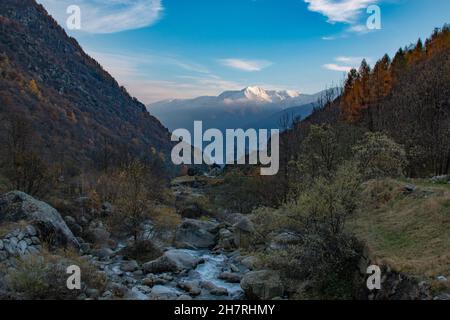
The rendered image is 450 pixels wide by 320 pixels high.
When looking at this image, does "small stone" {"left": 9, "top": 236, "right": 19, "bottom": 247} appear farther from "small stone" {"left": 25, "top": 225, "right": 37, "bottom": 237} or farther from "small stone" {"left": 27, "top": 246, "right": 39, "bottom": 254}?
"small stone" {"left": 25, "top": 225, "right": 37, "bottom": 237}

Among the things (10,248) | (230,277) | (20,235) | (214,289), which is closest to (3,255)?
(10,248)

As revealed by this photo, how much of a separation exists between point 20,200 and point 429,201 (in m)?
23.1

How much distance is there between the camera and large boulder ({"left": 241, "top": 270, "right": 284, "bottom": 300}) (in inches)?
767

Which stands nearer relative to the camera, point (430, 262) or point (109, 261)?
point (430, 262)

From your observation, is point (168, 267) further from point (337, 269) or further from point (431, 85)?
point (431, 85)

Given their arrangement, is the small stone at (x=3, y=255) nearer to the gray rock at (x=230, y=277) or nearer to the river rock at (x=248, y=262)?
the gray rock at (x=230, y=277)

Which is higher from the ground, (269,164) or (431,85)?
(431,85)

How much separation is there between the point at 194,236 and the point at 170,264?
34.6 ft

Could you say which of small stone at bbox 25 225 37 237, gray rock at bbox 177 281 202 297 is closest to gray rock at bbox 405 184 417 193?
gray rock at bbox 177 281 202 297

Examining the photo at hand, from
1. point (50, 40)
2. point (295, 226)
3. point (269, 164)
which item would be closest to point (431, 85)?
point (269, 164)

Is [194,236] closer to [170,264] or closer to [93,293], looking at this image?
[170,264]

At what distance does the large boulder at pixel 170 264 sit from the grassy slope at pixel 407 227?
10430mm

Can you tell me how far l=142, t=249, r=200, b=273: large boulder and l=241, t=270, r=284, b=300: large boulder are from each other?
588cm

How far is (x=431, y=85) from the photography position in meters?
43.5
